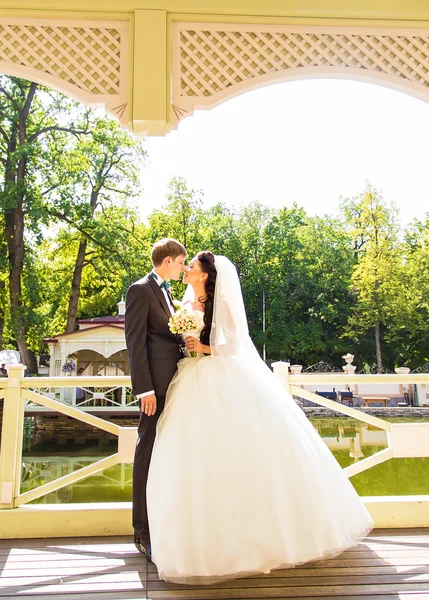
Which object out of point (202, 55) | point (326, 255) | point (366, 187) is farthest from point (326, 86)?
point (202, 55)

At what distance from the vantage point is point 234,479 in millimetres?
2285

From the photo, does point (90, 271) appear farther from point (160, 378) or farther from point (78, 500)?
point (160, 378)

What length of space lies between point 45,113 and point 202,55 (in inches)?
622

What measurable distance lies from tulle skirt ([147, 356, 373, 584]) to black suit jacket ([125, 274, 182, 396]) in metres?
0.11

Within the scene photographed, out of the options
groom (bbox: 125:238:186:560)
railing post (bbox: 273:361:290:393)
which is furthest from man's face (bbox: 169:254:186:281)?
railing post (bbox: 273:361:290:393)

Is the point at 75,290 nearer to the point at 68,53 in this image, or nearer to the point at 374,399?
the point at 374,399

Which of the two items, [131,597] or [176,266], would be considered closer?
[131,597]

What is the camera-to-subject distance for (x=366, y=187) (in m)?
24.5

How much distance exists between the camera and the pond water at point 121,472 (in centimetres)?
849

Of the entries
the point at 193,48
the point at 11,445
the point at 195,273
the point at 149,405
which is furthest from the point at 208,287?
the point at 11,445

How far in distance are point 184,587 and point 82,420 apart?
3.79 ft

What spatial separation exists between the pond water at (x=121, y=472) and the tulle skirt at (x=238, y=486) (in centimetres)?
588

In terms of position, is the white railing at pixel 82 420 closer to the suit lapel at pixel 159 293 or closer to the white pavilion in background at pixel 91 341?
the suit lapel at pixel 159 293

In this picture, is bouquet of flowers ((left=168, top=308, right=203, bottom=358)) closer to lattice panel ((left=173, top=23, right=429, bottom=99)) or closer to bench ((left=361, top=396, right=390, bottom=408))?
lattice panel ((left=173, top=23, right=429, bottom=99))
